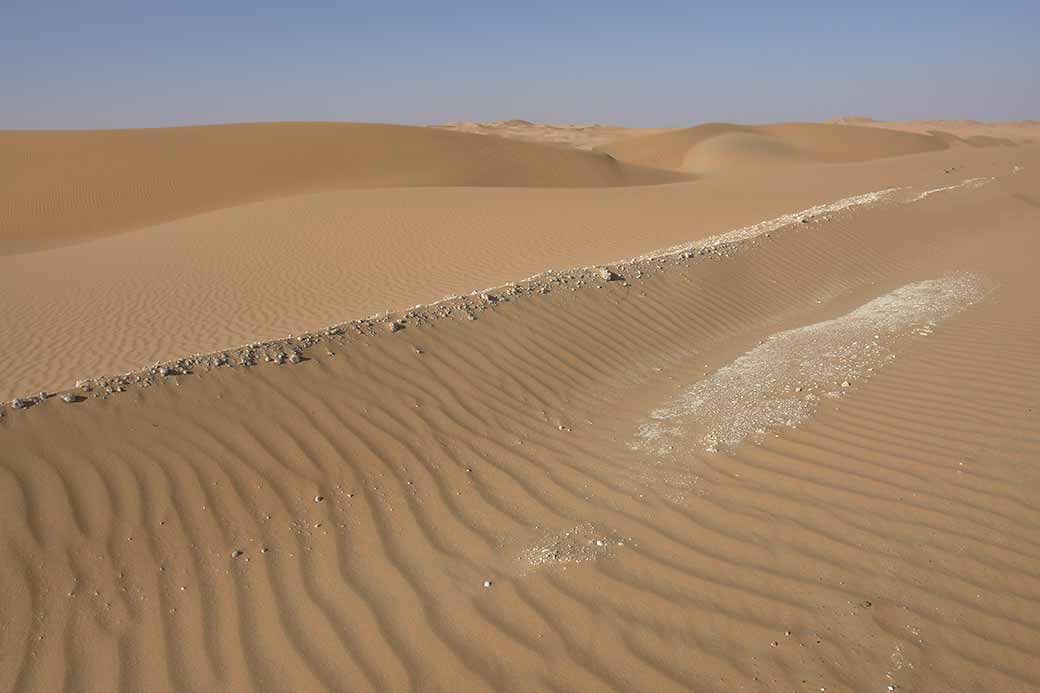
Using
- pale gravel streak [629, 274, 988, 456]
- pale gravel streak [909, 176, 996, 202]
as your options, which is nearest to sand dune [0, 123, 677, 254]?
pale gravel streak [909, 176, 996, 202]

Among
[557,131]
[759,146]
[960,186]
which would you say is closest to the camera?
[960,186]

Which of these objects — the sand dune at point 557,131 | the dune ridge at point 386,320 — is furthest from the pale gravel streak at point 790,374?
the sand dune at point 557,131

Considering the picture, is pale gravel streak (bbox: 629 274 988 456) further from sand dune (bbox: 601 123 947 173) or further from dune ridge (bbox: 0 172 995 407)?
sand dune (bbox: 601 123 947 173)

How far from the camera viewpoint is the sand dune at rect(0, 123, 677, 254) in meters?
24.5

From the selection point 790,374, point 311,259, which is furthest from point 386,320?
point 311,259

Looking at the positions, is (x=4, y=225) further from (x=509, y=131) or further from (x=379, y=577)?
(x=509, y=131)

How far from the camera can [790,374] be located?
550 centimetres

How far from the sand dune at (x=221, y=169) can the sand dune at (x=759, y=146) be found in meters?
11.1

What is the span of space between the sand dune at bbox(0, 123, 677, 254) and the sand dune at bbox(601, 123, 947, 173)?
1109cm

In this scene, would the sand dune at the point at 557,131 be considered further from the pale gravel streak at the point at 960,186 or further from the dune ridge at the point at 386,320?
the dune ridge at the point at 386,320

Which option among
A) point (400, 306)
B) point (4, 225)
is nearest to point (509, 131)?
point (4, 225)

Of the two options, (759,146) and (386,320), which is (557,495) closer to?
(386,320)

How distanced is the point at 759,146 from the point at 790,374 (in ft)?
151

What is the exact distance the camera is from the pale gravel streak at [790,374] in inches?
183
